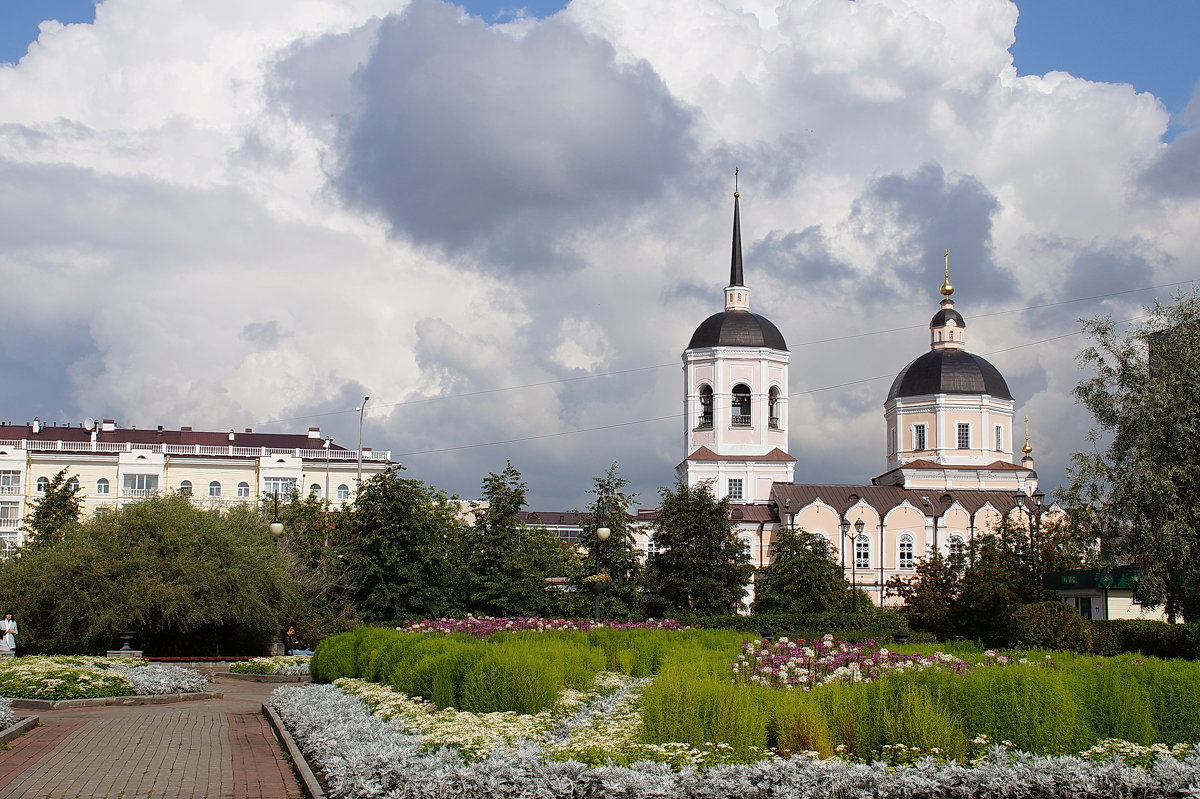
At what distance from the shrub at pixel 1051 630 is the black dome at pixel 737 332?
45326 millimetres

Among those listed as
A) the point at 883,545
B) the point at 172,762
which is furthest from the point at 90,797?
the point at 883,545

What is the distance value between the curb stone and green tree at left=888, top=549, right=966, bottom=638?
2079cm

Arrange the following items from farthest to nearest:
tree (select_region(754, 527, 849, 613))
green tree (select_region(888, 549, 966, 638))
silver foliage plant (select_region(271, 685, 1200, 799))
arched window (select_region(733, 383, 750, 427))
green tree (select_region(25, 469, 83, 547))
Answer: arched window (select_region(733, 383, 750, 427)) < tree (select_region(754, 527, 849, 613)) < green tree (select_region(25, 469, 83, 547)) < green tree (select_region(888, 549, 966, 638)) < silver foliage plant (select_region(271, 685, 1200, 799))

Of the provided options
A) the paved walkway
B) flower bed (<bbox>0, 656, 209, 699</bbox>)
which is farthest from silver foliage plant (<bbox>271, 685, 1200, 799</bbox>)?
flower bed (<bbox>0, 656, 209, 699</bbox>)

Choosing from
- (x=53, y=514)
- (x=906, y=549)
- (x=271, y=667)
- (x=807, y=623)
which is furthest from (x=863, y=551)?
(x=271, y=667)

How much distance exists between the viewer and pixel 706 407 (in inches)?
2771

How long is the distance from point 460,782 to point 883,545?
202 feet

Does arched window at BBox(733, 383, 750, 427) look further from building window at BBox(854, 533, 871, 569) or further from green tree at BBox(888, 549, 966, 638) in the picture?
green tree at BBox(888, 549, 966, 638)

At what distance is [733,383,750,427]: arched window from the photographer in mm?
69562

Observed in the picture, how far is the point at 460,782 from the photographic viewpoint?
9.54 meters

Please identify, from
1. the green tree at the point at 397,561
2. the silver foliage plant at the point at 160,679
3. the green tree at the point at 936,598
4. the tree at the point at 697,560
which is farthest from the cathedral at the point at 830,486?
the silver foliage plant at the point at 160,679

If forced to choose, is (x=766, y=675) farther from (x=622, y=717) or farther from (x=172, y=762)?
(x=172, y=762)

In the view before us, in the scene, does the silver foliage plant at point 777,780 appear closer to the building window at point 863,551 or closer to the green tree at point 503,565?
the green tree at point 503,565

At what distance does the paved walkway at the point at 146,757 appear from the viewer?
1127cm
